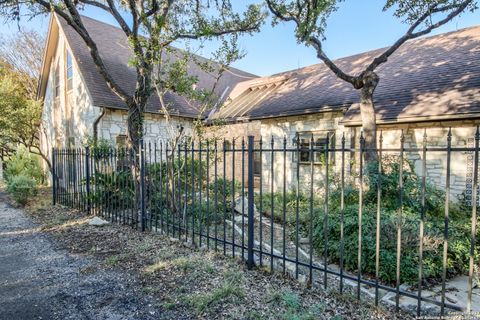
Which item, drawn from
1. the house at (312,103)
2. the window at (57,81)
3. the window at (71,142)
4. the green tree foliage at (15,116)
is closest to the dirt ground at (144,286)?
the house at (312,103)

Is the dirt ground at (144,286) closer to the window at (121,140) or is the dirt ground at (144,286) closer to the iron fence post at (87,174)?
the iron fence post at (87,174)

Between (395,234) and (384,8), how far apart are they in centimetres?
478

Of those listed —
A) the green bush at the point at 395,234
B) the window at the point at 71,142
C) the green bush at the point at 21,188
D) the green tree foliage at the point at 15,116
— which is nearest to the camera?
the green bush at the point at 395,234

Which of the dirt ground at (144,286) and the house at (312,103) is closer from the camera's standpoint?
the dirt ground at (144,286)

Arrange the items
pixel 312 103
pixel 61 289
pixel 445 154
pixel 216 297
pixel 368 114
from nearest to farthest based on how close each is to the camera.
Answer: pixel 216 297 → pixel 61 289 → pixel 368 114 → pixel 445 154 → pixel 312 103

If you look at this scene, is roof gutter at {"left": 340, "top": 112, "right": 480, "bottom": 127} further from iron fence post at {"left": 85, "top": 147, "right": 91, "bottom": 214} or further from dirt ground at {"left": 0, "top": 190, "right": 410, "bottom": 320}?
iron fence post at {"left": 85, "top": 147, "right": 91, "bottom": 214}

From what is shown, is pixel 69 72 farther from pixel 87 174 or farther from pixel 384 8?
pixel 384 8

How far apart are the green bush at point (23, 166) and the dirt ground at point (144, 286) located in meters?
8.17

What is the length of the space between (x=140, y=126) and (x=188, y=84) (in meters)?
1.61

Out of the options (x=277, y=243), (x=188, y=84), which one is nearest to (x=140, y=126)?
(x=188, y=84)

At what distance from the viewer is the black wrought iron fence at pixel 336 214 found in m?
3.00

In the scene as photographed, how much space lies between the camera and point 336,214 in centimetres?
500

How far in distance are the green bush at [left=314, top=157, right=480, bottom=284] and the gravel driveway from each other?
2.87 metres

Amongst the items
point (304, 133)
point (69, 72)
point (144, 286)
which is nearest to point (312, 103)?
point (304, 133)
